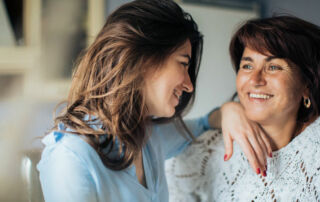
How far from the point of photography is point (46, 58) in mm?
1173

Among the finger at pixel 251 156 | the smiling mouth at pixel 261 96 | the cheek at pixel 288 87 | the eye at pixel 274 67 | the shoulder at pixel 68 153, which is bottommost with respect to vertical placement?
the finger at pixel 251 156

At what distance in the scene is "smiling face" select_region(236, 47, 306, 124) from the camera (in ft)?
2.81

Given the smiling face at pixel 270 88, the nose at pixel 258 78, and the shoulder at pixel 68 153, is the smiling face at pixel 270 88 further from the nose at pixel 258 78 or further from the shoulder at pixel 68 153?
the shoulder at pixel 68 153

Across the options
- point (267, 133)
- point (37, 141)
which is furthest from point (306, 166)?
point (37, 141)

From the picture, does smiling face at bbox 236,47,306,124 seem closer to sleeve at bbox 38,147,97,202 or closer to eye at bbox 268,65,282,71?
eye at bbox 268,65,282,71

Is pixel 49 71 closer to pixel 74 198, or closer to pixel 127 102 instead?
pixel 127 102

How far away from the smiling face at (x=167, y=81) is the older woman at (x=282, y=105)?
0.24 metres

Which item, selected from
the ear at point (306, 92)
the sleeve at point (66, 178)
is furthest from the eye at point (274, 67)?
the sleeve at point (66, 178)

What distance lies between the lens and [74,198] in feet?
2.09

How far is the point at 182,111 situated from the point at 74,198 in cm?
53

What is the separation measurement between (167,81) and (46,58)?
64cm

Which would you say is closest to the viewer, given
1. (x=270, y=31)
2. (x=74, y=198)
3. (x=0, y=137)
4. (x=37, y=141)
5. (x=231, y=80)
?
(x=74, y=198)

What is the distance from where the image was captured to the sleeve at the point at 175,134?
105 centimetres

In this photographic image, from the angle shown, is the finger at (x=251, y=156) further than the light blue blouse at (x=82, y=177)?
Yes
